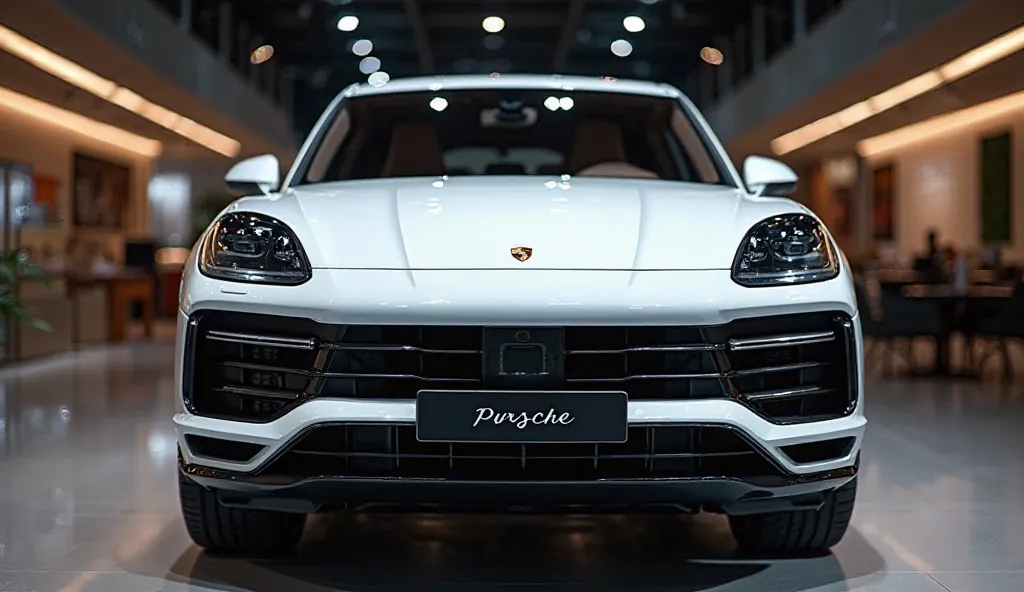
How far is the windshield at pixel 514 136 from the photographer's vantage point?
10.5 ft

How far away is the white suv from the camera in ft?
6.81

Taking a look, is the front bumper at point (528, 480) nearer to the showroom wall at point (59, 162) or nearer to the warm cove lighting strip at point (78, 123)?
the showroom wall at point (59, 162)

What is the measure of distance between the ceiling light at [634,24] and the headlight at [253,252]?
12.9 m

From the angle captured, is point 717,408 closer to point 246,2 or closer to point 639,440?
point 639,440

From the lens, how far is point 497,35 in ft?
52.3

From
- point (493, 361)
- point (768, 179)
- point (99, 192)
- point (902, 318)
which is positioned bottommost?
point (902, 318)

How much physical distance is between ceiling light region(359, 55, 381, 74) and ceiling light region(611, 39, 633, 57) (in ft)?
12.8

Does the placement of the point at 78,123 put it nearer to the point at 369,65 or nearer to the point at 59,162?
the point at 59,162

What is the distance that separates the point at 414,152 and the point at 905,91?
33.9 ft

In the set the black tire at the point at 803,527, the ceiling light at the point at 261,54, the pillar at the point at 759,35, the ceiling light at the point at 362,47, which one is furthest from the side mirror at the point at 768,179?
the ceiling light at the point at 261,54

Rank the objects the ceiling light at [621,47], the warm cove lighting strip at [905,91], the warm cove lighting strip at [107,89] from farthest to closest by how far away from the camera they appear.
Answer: the ceiling light at [621,47] < the warm cove lighting strip at [905,91] < the warm cove lighting strip at [107,89]

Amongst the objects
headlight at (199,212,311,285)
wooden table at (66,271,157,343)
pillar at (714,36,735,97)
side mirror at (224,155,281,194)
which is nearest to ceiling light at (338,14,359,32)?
wooden table at (66,271,157,343)

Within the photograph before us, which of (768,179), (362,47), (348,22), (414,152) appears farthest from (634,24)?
(768,179)

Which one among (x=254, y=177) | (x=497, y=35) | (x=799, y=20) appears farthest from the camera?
(x=497, y=35)
